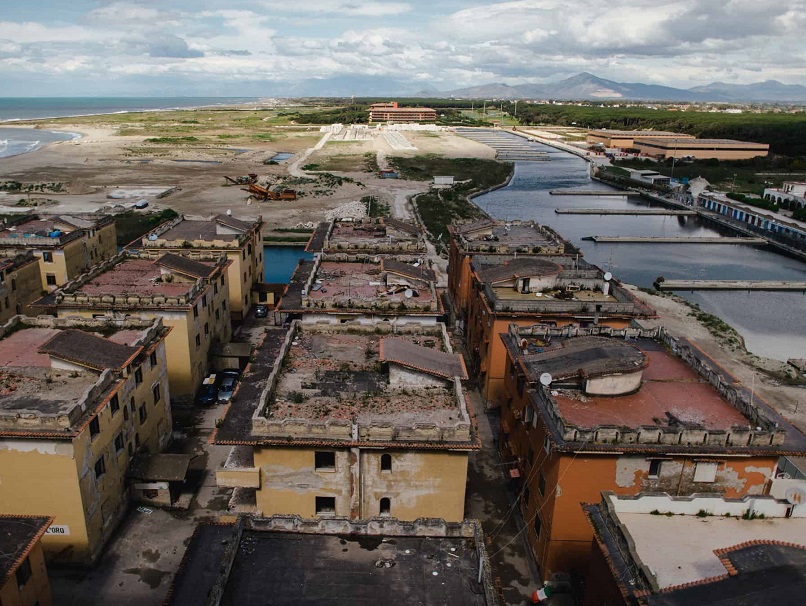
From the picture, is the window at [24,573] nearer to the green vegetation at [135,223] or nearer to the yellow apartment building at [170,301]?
the yellow apartment building at [170,301]

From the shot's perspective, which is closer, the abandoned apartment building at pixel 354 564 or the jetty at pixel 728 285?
the abandoned apartment building at pixel 354 564

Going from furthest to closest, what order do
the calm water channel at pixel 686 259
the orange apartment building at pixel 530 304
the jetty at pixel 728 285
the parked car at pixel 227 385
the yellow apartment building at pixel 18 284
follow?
the jetty at pixel 728 285 → the calm water channel at pixel 686 259 → the yellow apartment building at pixel 18 284 → the parked car at pixel 227 385 → the orange apartment building at pixel 530 304

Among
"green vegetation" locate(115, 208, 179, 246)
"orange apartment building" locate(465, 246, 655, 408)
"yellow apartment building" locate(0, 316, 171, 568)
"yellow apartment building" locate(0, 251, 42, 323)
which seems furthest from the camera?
"green vegetation" locate(115, 208, 179, 246)

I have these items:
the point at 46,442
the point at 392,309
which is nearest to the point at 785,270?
the point at 392,309

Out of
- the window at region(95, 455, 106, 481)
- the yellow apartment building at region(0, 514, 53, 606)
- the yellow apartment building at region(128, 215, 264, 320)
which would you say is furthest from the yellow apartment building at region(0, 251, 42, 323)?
the yellow apartment building at region(0, 514, 53, 606)

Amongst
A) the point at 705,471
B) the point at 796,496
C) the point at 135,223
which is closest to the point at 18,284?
the point at 135,223

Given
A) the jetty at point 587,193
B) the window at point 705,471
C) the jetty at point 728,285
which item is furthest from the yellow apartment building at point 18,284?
the jetty at point 587,193

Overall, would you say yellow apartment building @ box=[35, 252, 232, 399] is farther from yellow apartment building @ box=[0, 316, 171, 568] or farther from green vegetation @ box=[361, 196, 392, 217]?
green vegetation @ box=[361, 196, 392, 217]
